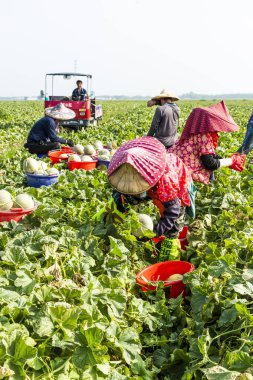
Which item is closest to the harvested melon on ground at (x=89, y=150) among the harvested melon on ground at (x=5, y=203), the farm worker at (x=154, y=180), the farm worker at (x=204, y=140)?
the farm worker at (x=204, y=140)

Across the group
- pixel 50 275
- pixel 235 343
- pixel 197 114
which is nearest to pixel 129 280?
pixel 50 275

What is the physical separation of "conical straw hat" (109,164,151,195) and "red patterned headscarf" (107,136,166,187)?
0.04 m

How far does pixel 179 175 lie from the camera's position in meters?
4.03

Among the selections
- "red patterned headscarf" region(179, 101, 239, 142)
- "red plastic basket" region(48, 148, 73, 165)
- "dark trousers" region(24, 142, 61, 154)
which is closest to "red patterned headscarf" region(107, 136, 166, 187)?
"red patterned headscarf" region(179, 101, 239, 142)

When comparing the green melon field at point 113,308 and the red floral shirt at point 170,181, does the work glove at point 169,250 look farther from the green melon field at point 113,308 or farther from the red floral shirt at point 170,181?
the red floral shirt at point 170,181

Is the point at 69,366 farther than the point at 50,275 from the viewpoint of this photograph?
No

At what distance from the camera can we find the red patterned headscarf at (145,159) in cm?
336

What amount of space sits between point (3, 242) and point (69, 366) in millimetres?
1603

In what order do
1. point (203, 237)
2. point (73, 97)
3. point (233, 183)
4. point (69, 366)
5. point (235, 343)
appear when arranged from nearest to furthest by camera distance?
point (69, 366)
point (235, 343)
point (203, 237)
point (233, 183)
point (73, 97)

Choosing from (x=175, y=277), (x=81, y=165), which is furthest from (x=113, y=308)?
(x=81, y=165)

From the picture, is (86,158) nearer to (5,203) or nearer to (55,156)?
(55,156)

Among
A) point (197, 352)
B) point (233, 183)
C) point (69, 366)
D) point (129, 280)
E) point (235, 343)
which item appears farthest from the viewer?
point (233, 183)

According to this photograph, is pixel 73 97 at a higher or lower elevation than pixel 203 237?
higher

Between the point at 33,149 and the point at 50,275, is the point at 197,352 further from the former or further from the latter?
the point at 33,149
